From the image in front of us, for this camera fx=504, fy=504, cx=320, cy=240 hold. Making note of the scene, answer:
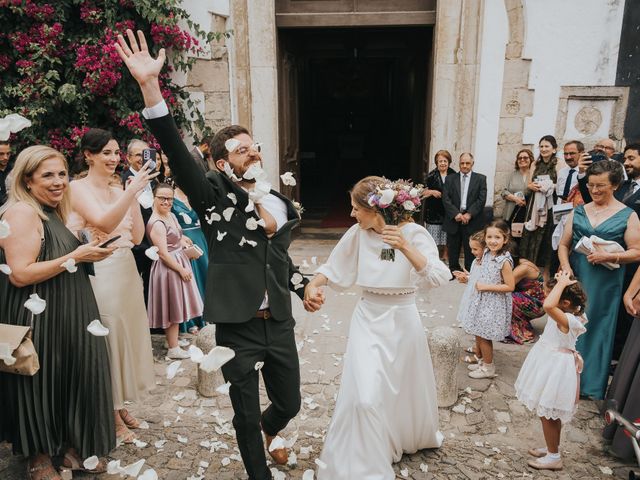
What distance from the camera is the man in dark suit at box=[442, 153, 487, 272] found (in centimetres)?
719

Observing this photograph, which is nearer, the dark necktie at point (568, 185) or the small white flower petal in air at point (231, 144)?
the small white flower petal in air at point (231, 144)

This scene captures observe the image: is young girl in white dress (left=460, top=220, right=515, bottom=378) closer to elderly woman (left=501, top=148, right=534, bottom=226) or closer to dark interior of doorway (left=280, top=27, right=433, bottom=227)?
elderly woman (left=501, top=148, right=534, bottom=226)

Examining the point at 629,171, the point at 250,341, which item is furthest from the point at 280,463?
the point at 629,171

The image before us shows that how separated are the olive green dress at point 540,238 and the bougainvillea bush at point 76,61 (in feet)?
17.2

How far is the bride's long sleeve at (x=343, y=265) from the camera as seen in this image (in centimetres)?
346

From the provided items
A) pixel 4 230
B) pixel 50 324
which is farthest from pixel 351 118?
pixel 4 230

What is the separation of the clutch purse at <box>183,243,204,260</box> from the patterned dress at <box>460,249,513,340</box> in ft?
9.30

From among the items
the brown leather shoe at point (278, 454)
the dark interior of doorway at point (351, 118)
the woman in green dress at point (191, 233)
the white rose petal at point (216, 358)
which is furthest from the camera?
the dark interior of doorway at point (351, 118)

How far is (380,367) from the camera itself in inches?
125

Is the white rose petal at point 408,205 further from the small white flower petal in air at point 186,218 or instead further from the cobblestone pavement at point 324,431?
the small white flower petal in air at point 186,218

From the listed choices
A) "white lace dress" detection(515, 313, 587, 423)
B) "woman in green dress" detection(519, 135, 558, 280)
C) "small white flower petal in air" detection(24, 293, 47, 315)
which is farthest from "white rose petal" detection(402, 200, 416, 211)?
"woman in green dress" detection(519, 135, 558, 280)

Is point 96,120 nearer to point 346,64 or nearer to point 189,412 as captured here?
point 189,412

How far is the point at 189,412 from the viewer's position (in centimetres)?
418

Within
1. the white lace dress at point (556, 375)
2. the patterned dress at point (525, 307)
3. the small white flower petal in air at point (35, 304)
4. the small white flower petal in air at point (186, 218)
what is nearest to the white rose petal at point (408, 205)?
the white lace dress at point (556, 375)
